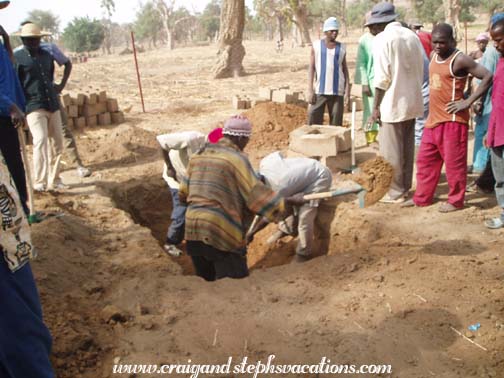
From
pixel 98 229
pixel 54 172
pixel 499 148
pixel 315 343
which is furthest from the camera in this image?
pixel 54 172

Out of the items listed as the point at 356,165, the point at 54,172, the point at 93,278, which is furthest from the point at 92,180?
the point at 356,165

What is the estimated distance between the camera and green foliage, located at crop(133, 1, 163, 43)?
51844 mm

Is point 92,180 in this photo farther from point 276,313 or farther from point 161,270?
point 276,313

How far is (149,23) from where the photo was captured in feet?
170

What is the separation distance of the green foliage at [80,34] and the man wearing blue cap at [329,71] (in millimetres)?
32583

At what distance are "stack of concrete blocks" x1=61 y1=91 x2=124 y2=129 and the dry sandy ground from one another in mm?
3416

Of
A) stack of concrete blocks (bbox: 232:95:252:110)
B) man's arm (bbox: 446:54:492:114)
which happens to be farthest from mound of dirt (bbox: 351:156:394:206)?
stack of concrete blocks (bbox: 232:95:252:110)

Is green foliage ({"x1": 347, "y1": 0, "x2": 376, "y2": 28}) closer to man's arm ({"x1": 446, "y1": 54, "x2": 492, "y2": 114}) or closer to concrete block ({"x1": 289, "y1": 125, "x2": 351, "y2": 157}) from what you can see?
concrete block ({"x1": 289, "y1": 125, "x2": 351, "y2": 157})

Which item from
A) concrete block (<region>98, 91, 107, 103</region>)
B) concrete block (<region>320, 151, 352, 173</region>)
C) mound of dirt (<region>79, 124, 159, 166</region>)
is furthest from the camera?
concrete block (<region>98, 91, 107, 103</region>)

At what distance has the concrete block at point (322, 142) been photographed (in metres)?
6.20

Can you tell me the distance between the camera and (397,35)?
15.7 ft

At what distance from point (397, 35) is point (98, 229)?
347 centimetres

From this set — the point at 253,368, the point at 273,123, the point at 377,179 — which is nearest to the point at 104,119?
the point at 273,123

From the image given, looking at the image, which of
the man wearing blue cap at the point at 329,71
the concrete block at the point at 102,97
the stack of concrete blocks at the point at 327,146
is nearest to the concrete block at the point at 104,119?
the concrete block at the point at 102,97
